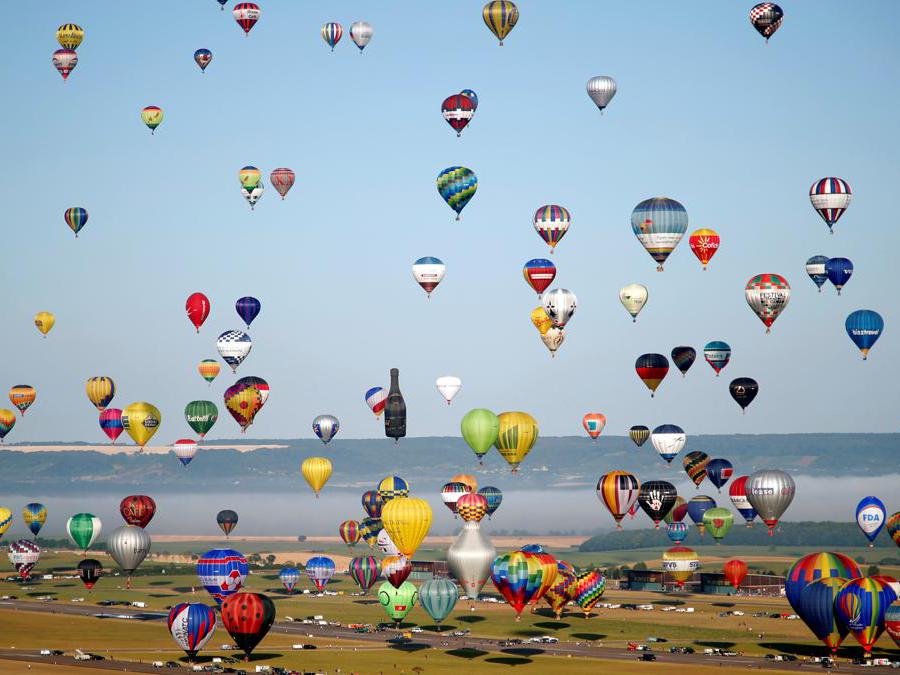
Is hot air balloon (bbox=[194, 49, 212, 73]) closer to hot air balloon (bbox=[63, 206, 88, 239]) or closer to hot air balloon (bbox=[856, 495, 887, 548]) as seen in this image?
hot air balloon (bbox=[63, 206, 88, 239])

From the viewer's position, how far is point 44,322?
13475 centimetres

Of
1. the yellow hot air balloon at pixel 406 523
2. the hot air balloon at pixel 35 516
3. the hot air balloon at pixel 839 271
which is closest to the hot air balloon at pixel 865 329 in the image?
the hot air balloon at pixel 839 271

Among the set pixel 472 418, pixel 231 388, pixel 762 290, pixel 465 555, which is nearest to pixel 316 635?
pixel 465 555

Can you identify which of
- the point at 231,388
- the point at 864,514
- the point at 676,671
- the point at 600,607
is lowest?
the point at 676,671

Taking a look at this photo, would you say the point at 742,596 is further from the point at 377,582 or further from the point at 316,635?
the point at 316,635

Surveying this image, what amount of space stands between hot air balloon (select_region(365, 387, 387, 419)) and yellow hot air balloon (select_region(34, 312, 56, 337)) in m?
30.9

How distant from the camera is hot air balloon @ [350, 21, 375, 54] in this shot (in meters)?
114

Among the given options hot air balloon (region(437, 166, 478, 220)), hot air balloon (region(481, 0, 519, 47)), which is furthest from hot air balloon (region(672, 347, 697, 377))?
hot air balloon (region(481, 0, 519, 47))

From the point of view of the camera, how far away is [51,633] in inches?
3406

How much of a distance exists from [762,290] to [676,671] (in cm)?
3736

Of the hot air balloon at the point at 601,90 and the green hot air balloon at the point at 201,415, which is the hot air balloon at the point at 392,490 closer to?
the green hot air balloon at the point at 201,415

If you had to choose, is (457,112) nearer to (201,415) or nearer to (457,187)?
(457,187)

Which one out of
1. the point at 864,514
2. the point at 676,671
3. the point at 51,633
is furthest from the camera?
the point at 864,514

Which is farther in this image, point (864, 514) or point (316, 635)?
point (864, 514)
